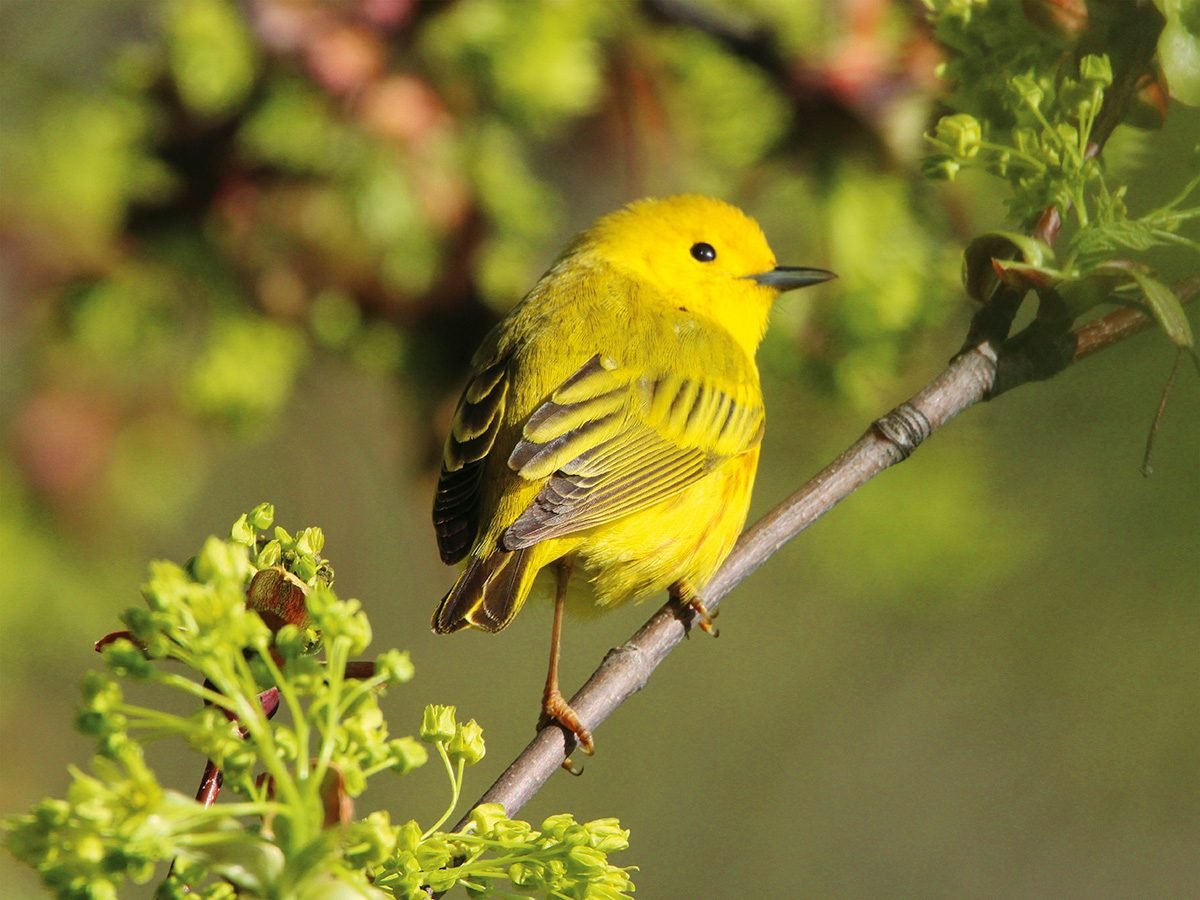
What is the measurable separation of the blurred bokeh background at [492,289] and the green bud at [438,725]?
1.23 metres

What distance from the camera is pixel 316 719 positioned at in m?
0.95

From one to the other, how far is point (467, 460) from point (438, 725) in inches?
46.5

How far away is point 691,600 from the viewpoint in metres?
2.18

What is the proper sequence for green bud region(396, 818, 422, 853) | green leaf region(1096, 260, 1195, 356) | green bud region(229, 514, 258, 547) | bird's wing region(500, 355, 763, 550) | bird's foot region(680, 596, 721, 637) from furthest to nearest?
bird's wing region(500, 355, 763, 550), bird's foot region(680, 596, 721, 637), green leaf region(1096, 260, 1195, 356), green bud region(229, 514, 258, 547), green bud region(396, 818, 422, 853)

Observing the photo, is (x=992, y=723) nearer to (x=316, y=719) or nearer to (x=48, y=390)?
(x=48, y=390)

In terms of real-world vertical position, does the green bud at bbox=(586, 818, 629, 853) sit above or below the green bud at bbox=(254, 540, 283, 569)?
below

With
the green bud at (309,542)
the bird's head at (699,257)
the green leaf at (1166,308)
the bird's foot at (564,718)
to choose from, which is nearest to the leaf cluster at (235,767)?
the green bud at (309,542)

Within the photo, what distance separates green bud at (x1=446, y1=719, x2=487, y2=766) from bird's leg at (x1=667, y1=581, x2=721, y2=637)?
2.72 feet

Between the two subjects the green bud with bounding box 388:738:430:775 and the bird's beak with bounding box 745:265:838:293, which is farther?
the bird's beak with bounding box 745:265:838:293

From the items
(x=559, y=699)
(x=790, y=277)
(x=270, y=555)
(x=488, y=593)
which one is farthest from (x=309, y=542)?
(x=790, y=277)

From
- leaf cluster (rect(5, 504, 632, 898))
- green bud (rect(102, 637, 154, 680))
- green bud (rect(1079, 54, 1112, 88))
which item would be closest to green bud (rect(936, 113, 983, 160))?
green bud (rect(1079, 54, 1112, 88))

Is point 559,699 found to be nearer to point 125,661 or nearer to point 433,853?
point 433,853

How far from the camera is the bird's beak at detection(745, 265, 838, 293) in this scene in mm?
2518

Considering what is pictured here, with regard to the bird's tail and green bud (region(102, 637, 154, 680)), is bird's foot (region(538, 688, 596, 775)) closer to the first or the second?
the bird's tail
